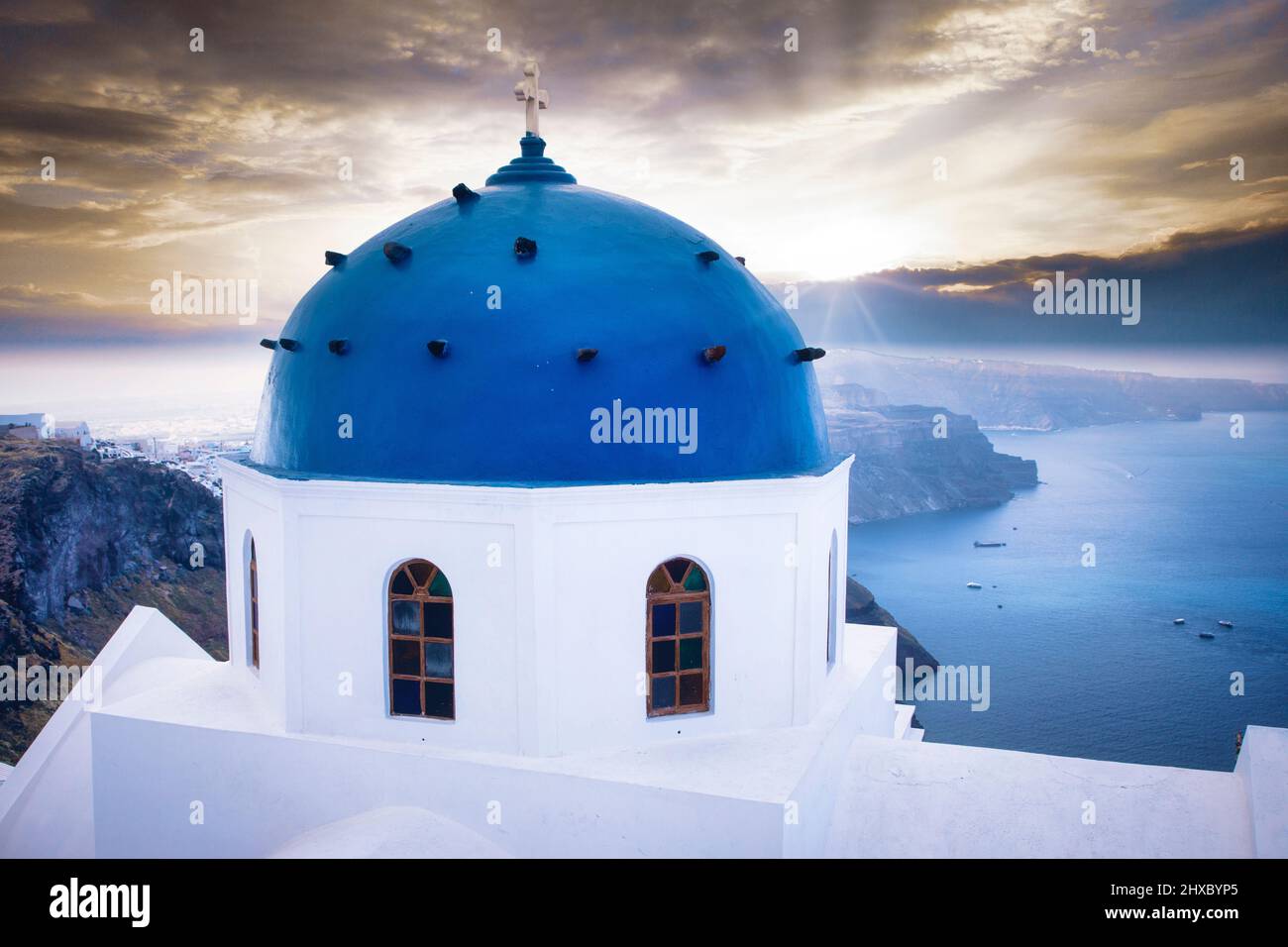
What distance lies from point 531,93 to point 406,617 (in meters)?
6.26

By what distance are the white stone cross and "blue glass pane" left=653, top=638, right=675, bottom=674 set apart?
6336 millimetres

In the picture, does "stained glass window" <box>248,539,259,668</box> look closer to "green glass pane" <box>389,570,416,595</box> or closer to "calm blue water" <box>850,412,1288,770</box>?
"green glass pane" <box>389,570,416,595</box>

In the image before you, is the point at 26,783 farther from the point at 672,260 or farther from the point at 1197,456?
the point at 1197,456

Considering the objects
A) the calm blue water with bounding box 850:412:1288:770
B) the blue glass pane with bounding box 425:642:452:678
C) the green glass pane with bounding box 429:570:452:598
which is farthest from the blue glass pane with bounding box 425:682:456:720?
the calm blue water with bounding box 850:412:1288:770

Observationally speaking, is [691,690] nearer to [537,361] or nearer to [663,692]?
[663,692]

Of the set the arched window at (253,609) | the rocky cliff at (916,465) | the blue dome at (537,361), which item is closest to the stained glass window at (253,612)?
the arched window at (253,609)

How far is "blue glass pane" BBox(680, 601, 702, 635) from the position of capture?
873 centimetres

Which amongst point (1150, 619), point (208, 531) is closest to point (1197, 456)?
point (1150, 619)

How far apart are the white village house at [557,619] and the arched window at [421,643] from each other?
0.03 meters

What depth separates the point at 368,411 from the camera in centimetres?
870

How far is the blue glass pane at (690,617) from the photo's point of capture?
28.7 ft

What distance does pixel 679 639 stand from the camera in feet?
28.7

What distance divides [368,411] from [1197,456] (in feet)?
388
